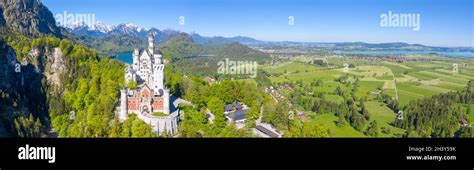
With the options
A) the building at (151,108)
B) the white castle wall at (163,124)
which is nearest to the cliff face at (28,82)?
the building at (151,108)

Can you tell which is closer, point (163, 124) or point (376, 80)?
point (163, 124)

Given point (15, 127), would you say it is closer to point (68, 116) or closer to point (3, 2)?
point (68, 116)
